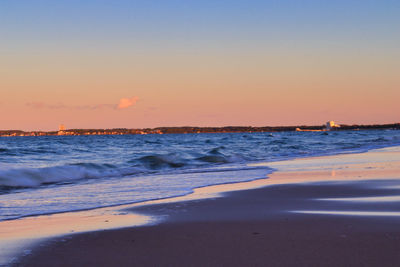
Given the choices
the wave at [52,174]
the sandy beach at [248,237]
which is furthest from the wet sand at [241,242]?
the wave at [52,174]

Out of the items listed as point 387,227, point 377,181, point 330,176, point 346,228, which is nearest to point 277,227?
point 346,228

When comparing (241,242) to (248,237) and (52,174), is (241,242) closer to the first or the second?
(248,237)

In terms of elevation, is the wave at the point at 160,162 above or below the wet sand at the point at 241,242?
below

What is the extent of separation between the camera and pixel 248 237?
4.52 meters

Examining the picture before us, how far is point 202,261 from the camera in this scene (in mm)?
3699

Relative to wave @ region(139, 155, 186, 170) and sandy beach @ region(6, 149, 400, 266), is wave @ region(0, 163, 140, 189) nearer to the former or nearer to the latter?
wave @ region(139, 155, 186, 170)

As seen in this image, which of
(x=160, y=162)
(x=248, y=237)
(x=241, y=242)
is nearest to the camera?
(x=241, y=242)

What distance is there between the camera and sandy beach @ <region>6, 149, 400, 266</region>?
3738 millimetres

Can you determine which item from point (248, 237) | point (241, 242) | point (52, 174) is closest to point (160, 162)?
point (52, 174)

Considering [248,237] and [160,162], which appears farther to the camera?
[160,162]

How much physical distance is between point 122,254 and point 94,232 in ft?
3.44

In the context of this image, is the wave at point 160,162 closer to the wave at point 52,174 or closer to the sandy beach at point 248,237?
the wave at point 52,174

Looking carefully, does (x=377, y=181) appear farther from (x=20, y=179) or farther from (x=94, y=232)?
(x=20, y=179)

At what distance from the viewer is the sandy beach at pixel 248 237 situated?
3.74 m
